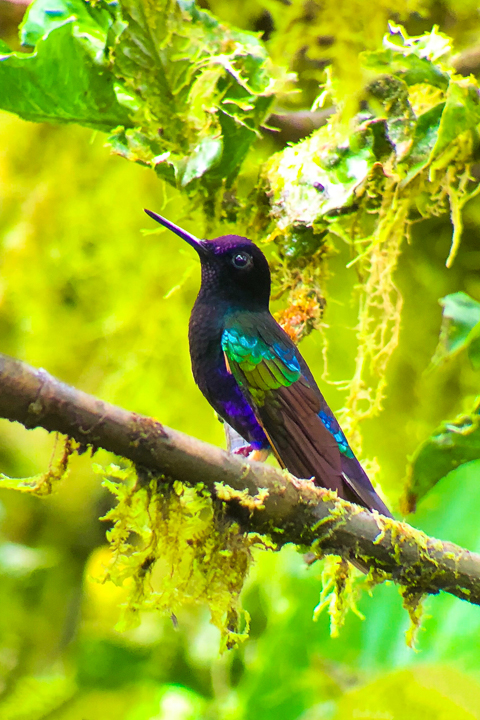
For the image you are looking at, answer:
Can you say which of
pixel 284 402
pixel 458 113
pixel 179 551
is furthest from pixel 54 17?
pixel 179 551

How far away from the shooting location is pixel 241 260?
165 cm

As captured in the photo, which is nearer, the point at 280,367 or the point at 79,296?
the point at 280,367

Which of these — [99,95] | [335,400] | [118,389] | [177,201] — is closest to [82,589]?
[118,389]

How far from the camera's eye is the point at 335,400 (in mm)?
2242

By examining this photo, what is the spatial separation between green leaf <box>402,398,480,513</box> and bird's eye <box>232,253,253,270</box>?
596 millimetres

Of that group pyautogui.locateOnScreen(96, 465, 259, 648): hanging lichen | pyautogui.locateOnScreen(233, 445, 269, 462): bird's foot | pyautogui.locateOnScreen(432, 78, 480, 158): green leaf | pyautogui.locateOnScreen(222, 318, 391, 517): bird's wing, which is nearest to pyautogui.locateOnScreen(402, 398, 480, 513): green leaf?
pyautogui.locateOnScreen(222, 318, 391, 517): bird's wing

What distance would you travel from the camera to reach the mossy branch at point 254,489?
762 mm

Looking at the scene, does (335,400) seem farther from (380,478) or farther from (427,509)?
(427,509)

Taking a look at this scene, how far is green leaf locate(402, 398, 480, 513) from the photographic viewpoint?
158 cm

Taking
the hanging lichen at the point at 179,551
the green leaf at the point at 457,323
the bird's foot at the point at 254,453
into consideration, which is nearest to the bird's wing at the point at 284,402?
the bird's foot at the point at 254,453

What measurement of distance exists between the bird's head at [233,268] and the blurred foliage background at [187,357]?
20cm

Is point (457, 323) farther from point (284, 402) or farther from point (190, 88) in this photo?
point (190, 88)

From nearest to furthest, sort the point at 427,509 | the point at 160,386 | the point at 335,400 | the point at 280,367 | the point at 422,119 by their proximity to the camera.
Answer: the point at 280,367 → the point at 422,119 → the point at 427,509 → the point at 335,400 → the point at 160,386

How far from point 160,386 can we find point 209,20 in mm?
1175
